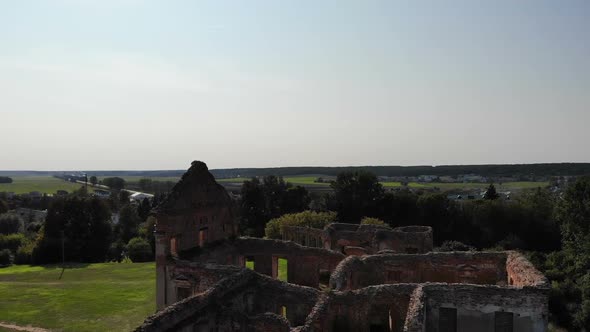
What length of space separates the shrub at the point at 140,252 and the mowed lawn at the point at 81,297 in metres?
7.96

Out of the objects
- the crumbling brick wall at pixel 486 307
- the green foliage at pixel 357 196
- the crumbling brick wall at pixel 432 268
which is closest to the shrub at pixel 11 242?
the green foliage at pixel 357 196

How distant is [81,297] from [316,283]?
74.0 feet

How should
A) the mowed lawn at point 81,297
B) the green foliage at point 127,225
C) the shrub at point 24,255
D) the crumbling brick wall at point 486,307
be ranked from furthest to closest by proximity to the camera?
the green foliage at point 127,225 → the shrub at point 24,255 → the mowed lawn at point 81,297 → the crumbling brick wall at point 486,307

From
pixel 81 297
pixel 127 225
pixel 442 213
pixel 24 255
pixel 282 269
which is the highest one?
pixel 442 213

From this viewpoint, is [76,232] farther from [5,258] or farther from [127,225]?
[127,225]

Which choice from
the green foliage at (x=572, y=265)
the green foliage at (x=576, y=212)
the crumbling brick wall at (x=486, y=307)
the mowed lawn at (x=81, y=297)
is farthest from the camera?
the green foliage at (x=576, y=212)

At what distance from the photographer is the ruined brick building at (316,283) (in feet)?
61.9

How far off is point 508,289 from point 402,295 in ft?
14.5

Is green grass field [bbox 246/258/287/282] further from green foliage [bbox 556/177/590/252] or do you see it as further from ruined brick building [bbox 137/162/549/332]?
green foliage [bbox 556/177/590/252]

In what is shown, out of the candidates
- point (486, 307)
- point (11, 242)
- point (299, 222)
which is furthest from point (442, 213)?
point (11, 242)

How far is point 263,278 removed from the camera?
22.7 m

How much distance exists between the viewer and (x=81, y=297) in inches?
1614

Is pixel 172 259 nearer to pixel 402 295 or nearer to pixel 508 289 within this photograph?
pixel 402 295

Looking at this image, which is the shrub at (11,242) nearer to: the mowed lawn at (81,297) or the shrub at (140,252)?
the mowed lawn at (81,297)
